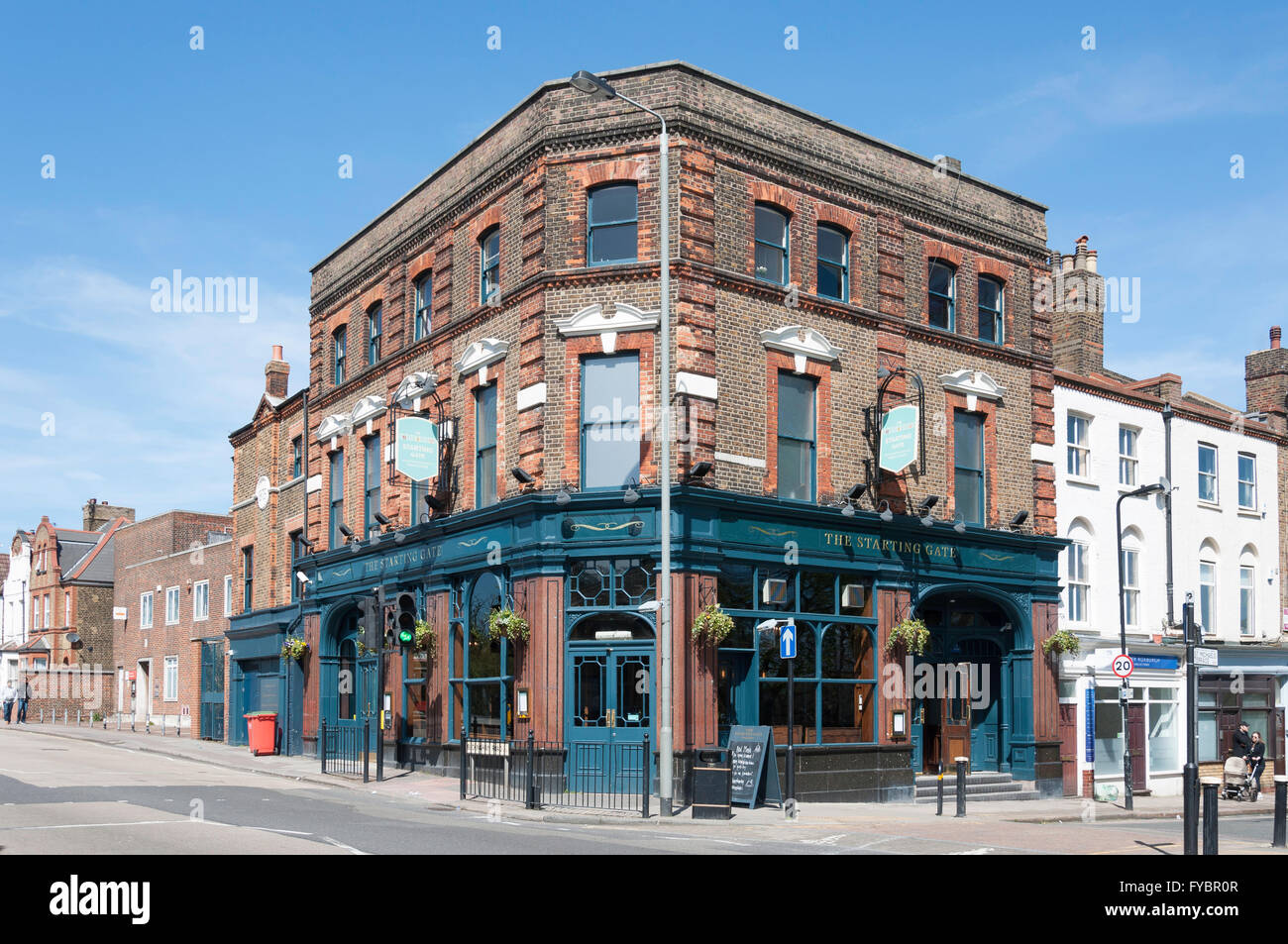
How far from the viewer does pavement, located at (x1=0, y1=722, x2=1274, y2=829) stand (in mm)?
18594

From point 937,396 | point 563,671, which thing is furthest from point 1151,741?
point 563,671

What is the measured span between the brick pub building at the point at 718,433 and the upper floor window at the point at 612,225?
0.06 metres

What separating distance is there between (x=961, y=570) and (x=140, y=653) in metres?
36.1

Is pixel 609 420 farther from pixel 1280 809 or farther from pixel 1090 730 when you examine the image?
pixel 1090 730

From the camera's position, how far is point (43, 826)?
14602 millimetres

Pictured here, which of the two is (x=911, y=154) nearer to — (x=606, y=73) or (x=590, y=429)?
(x=606, y=73)

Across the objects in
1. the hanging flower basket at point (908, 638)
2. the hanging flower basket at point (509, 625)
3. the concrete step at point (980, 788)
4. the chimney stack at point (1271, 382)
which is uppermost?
the chimney stack at point (1271, 382)

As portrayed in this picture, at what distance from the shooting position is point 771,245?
2336cm

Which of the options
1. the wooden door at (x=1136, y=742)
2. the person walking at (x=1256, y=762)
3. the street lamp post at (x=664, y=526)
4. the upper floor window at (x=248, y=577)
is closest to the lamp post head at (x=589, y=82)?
the street lamp post at (x=664, y=526)

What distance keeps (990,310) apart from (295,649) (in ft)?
62.3

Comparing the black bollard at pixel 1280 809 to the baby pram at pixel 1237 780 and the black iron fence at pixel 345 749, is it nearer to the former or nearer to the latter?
the baby pram at pixel 1237 780

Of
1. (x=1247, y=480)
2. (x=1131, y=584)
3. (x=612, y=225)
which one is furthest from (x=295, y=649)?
(x=1247, y=480)

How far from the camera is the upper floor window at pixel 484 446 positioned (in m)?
24.0

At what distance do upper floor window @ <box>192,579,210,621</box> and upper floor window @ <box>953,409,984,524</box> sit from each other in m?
27.3
